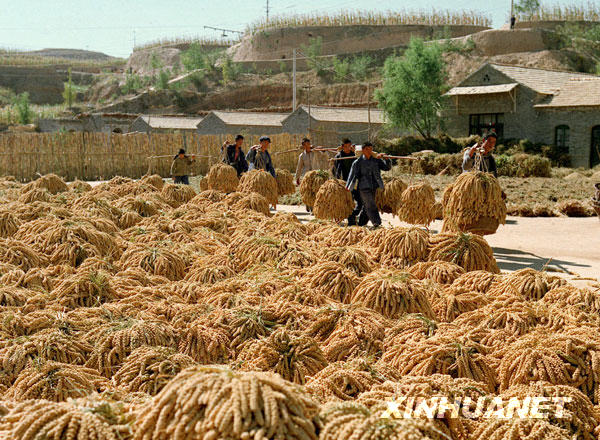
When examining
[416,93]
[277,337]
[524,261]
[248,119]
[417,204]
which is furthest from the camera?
[248,119]

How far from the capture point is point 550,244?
10266 millimetres

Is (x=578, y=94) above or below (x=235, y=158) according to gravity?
above

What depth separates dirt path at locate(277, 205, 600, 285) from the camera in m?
8.59

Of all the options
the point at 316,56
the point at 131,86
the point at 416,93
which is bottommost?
the point at 416,93

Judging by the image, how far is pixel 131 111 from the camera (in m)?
51.4

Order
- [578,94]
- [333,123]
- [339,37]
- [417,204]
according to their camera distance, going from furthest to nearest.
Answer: [339,37], [333,123], [578,94], [417,204]

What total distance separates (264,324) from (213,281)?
5.01 ft

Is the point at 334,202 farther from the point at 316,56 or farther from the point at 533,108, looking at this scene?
the point at 316,56

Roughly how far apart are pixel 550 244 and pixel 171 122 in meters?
33.1

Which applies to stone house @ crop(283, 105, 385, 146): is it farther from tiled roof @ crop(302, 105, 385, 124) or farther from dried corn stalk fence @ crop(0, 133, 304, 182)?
dried corn stalk fence @ crop(0, 133, 304, 182)

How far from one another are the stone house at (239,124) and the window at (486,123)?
37.8ft

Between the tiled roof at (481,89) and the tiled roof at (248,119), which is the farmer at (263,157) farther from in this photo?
the tiled roof at (248,119)

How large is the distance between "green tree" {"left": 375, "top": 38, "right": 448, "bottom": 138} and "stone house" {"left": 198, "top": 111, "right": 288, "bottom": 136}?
684cm

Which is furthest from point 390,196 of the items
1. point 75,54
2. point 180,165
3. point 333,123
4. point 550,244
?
point 75,54
